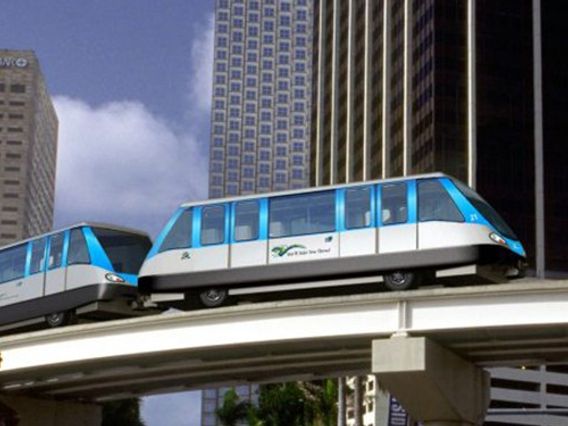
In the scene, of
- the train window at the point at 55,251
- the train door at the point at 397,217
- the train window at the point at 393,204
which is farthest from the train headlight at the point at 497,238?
the train window at the point at 55,251

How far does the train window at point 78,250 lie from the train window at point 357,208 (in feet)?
26.4

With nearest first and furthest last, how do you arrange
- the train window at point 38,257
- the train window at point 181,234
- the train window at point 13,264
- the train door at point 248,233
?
1. the train door at point 248,233
2. the train window at point 181,234
3. the train window at point 38,257
4. the train window at point 13,264

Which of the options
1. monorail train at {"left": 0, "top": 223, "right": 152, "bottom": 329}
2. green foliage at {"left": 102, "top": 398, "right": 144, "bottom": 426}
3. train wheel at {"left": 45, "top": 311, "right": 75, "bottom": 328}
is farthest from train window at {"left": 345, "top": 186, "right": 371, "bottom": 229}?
green foliage at {"left": 102, "top": 398, "right": 144, "bottom": 426}

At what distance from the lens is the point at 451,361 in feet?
97.2

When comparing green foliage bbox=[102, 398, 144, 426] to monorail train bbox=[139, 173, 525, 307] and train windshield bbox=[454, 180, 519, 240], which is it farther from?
train windshield bbox=[454, 180, 519, 240]

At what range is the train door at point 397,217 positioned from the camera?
2863 cm

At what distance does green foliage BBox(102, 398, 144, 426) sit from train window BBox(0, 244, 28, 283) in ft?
129

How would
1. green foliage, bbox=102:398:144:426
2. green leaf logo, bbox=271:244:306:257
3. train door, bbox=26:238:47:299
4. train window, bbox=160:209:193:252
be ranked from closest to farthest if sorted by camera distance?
green leaf logo, bbox=271:244:306:257, train window, bbox=160:209:193:252, train door, bbox=26:238:47:299, green foliage, bbox=102:398:144:426

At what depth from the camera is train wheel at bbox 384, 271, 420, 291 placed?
92.5 feet

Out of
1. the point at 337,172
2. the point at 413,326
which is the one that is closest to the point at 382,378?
the point at 413,326

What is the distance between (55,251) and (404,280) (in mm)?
11704

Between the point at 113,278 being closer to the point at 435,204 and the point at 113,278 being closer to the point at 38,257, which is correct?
the point at 38,257

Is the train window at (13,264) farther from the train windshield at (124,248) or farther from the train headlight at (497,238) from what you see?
the train headlight at (497,238)

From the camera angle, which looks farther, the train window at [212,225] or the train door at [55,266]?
the train door at [55,266]
